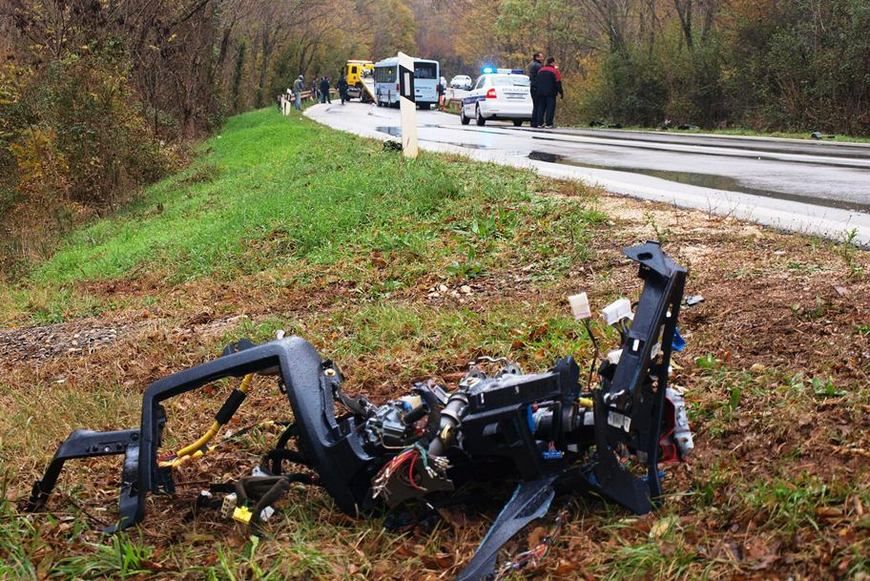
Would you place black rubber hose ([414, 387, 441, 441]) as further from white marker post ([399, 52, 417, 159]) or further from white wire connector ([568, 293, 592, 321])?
white marker post ([399, 52, 417, 159])

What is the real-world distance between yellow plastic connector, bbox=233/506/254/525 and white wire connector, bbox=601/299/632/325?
1378 mm

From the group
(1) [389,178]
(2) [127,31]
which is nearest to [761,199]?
(1) [389,178]

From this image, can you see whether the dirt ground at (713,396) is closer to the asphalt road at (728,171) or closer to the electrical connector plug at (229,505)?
the electrical connector plug at (229,505)

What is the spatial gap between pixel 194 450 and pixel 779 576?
2.03 metres

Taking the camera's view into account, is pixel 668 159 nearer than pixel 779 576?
No

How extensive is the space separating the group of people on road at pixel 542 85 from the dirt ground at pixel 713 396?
59.1 feet

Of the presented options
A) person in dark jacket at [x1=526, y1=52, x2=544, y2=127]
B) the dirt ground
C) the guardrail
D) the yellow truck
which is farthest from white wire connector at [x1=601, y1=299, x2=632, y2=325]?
the yellow truck

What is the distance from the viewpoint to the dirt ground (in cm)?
245

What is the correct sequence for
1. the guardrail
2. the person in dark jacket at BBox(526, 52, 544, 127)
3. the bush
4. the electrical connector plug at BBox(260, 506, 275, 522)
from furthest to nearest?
the guardrail, the person in dark jacket at BBox(526, 52, 544, 127), the bush, the electrical connector plug at BBox(260, 506, 275, 522)

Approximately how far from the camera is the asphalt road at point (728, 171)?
7621 millimetres

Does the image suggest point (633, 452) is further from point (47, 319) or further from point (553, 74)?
point (553, 74)

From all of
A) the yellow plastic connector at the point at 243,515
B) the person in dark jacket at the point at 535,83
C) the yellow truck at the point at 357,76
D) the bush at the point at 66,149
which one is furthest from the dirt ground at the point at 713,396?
the yellow truck at the point at 357,76

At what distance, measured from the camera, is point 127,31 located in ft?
76.6

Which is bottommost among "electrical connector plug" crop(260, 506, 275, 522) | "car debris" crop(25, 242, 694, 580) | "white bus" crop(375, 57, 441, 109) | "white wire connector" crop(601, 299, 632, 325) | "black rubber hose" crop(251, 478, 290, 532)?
"electrical connector plug" crop(260, 506, 275, 522)
